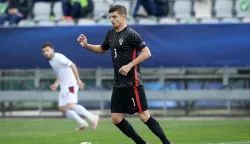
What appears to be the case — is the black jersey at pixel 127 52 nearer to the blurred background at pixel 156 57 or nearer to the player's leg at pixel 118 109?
the player's leg at pixel 118 109

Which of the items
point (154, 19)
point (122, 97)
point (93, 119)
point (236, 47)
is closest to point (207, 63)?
point (236, 47)

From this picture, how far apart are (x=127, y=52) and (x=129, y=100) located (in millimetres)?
690

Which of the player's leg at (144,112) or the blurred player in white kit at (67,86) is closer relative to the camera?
the player's leg at (144,112)

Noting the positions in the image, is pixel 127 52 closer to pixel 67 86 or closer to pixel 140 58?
pixel 140 58

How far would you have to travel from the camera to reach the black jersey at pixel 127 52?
11.2 m

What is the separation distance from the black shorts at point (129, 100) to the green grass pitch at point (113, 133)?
2747 mm

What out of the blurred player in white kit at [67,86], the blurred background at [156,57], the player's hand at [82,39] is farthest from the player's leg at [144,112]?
the blurred background at [156,57]

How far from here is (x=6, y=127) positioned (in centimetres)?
1916

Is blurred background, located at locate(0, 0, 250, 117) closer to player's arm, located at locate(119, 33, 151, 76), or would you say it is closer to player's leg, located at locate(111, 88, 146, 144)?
player's leg, located at locate(111, 88, 146, 144)

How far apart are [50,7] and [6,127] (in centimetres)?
787

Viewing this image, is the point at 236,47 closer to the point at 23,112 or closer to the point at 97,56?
the point at 97,56

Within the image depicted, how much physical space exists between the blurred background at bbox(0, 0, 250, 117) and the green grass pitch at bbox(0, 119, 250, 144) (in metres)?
2.31

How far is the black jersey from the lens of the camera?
11.2m

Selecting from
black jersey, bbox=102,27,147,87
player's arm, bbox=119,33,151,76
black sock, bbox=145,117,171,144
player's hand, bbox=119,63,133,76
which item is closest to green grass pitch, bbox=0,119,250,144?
black sock, bbox=145,117,171,144
